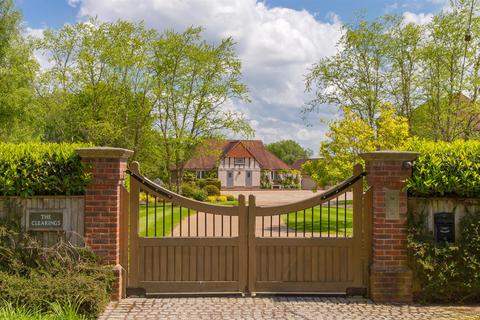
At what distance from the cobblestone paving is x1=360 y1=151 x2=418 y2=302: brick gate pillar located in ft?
0.86

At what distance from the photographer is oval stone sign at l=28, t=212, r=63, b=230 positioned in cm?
635

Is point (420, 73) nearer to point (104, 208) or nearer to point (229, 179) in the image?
point (104, 208)

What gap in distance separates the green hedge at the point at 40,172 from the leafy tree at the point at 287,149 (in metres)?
98.1

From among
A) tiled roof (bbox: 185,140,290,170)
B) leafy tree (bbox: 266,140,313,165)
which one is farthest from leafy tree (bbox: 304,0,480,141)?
leafy tree (bbox: 266,140,313,165)

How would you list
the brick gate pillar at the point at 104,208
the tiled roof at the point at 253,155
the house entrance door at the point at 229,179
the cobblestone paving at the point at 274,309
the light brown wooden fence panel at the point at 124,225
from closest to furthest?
1. the cobblestone paving at the point at 274,309
2. the brick gate pillar at the point at 104,208
3. the light brown wooden fence panel at the point at 124,225
4. the tiled roof at the point at 253,155
5. the house entrance door at the point at 229,179

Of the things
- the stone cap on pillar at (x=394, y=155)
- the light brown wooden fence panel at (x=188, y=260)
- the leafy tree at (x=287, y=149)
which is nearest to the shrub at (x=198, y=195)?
the light brown wooden fence panel at (x=188, y=260)

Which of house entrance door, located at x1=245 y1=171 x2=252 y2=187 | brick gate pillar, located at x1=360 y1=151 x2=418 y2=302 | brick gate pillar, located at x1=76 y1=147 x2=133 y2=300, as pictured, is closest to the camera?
brick gate pillar, located at x1=76 y1=147 x2=133 y2=300

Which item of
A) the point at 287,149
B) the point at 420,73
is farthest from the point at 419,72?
the point at 287,149

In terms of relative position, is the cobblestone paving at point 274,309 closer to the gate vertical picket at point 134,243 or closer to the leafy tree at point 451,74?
the gate vertical picket at point 134,243

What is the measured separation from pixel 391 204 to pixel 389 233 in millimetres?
420

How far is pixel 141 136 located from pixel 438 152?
2231cm

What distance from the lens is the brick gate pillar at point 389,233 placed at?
6.40 m

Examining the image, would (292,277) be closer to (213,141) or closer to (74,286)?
(74,286)

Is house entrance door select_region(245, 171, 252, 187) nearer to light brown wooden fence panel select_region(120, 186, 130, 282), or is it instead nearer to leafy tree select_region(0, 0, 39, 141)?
leafy tree select_region(0, 0, 39, 141)
